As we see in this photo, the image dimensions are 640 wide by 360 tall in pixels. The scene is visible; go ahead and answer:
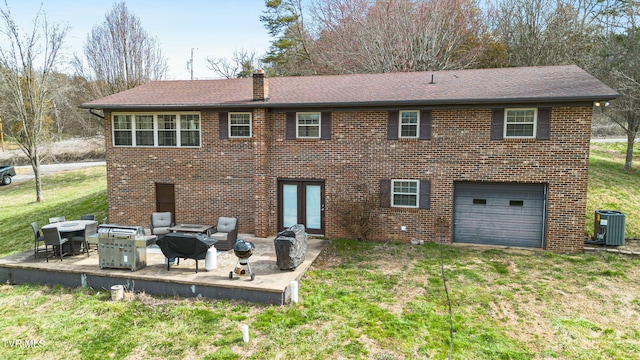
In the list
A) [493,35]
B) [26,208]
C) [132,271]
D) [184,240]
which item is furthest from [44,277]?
[493,35]

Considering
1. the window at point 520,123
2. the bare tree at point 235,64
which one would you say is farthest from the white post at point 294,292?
the bare tree at point 235,64

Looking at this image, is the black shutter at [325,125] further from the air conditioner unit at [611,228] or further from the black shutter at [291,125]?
the air conditioner unit at [611,228]

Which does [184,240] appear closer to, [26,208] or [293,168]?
[293,168]

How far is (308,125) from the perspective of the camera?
11906 mm

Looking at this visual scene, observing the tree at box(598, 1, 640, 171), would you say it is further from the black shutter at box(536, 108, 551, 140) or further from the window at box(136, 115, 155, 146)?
the window at box(136, 115, 155, 146)

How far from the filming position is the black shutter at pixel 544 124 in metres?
10.2

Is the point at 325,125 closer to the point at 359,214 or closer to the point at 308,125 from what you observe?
the point at 308,125

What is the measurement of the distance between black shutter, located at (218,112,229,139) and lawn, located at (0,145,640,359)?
5.20 meters

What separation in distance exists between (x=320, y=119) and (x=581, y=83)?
292 inches

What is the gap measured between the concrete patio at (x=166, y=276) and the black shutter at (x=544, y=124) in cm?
703

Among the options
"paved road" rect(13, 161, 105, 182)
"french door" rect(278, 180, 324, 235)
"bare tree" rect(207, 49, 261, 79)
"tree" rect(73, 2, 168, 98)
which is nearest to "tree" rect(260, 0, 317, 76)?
"bare tree" rect(207, 49, 261, 79)

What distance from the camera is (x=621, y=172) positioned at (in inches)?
712

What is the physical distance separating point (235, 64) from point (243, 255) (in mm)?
29902

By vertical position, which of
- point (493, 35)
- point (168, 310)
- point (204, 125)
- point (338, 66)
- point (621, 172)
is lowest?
point (168, 310)
